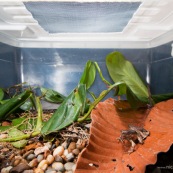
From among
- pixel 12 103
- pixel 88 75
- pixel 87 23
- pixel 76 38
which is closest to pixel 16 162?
pixel 12 103

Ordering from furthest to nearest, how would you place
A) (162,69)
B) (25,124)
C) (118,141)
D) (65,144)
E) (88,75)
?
(162,69) < (88,75) < (25,124) < (65,144) < (118,141)

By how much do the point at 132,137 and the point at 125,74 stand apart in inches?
6.9

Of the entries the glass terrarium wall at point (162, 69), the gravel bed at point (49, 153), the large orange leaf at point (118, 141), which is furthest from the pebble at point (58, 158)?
the glass terrarium wall at point (162, 69)

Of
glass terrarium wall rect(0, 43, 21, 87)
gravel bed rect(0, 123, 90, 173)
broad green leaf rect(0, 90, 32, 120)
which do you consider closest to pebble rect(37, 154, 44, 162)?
gravel bed rect(0, 123, 90, 173)

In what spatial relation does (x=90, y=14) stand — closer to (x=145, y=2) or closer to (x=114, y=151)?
(x=145, y=2)

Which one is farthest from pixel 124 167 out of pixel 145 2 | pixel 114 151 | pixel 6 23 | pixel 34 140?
pixel 6 23

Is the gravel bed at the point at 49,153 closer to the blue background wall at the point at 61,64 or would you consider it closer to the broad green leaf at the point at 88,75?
the broad green leaf at the point at 88,75

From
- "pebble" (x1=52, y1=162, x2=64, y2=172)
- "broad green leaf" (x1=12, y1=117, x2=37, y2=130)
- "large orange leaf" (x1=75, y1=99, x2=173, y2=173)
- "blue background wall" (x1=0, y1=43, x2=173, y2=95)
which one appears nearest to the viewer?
"large orange leaf" (x1=75, y1=99, x2=173, y2=173)

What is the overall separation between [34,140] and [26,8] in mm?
367

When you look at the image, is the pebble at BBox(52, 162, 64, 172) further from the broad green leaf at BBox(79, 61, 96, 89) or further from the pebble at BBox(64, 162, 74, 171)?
the broad green leaf at BBox(79, 61, 96, 89)

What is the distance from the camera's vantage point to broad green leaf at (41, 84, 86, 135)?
0.47 meters

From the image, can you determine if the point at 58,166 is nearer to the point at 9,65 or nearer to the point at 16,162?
the point at 16,162

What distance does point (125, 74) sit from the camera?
51cm

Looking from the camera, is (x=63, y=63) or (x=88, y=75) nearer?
(x=88, y=75)
